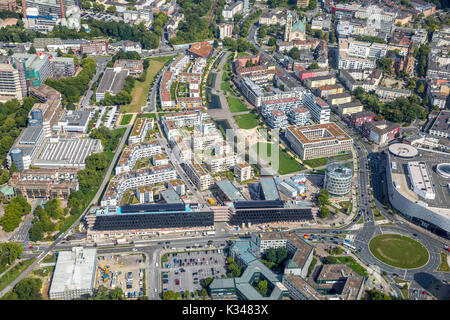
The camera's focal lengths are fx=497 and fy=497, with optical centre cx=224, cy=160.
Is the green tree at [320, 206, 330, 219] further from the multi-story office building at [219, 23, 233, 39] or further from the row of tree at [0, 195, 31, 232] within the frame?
the multi-story office building at [219, 23, 233, 39]

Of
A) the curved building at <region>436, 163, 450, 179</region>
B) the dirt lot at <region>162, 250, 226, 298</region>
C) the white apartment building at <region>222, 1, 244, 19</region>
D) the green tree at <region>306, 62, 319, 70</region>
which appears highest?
the white apartment building at <region>222, 1, 244, 19</region>

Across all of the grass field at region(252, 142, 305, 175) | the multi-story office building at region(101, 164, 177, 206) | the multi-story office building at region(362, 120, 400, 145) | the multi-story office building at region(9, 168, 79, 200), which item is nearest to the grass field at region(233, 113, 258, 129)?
the grass field at region(252, 142, 305, 175)

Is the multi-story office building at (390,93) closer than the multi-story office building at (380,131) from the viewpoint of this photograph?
No

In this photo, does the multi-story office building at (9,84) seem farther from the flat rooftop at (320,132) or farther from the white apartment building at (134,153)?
the flat rooftop at (320,132)

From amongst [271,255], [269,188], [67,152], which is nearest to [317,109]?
[269,188]

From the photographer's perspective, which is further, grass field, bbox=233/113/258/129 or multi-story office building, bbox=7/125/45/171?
grass field, bbox=233/113/258/129

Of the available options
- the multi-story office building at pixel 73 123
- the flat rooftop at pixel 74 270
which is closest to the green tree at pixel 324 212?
the flat rooftop at pixel 74 270
